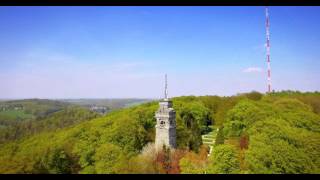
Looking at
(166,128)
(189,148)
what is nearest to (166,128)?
(166,128)

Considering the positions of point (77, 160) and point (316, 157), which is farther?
point (77, 160)

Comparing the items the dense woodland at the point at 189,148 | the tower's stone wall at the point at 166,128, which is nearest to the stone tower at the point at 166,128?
the tower's stone wall at the point at 166,128

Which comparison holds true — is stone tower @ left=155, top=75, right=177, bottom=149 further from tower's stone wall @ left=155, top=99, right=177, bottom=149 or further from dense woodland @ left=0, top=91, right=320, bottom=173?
dense woodland @ left=0, top=91, right=320, bottom=173

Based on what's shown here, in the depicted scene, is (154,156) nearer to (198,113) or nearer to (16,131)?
(198,113)

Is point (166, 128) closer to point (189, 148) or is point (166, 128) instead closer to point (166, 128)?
point (166, 128)

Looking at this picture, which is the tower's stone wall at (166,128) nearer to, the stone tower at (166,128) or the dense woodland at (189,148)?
the stone tower at (166,128)

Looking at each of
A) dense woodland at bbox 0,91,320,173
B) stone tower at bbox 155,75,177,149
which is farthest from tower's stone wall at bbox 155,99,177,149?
dense woodland at bbox 0,91,320,173
